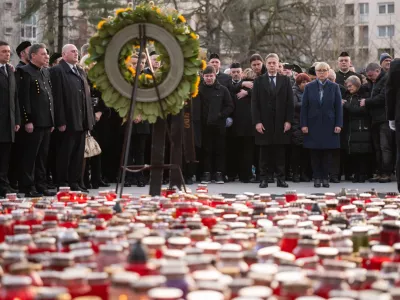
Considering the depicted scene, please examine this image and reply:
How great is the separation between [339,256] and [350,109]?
1091 cm

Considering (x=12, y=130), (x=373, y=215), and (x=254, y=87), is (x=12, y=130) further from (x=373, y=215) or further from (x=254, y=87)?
(x=373, y=215)

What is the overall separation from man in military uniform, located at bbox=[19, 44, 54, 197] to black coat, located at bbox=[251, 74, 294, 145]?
11.4 ft

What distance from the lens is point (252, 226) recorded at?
5.68m

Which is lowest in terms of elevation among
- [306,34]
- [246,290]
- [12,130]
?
[246,290]

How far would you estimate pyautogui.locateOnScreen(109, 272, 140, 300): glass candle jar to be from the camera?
10.8 feet

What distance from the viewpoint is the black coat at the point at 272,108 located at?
14227mm

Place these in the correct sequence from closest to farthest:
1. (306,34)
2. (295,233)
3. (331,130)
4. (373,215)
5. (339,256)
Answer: (339,256), (295,233), (373,215), (331,130), (306,34)

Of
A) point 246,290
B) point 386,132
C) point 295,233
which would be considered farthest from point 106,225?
point 386,132

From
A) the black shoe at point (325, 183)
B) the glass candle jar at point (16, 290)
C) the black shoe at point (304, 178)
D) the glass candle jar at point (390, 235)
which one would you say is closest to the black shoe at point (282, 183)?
the black shoe at point (325, 183)

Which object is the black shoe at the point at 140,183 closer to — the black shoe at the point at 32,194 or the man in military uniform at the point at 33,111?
the man in military uniform at the point at 33,111

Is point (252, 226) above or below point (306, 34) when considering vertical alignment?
below

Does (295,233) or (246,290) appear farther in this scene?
(295,233)

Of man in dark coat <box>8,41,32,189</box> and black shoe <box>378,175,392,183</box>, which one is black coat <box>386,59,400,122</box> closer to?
black shoe <box>378,175,392,183</box>

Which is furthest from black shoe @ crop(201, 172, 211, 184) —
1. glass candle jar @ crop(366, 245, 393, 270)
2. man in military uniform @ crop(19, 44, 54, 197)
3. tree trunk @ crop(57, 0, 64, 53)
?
tree trunk @ crop(57, 0, 64, 53)
